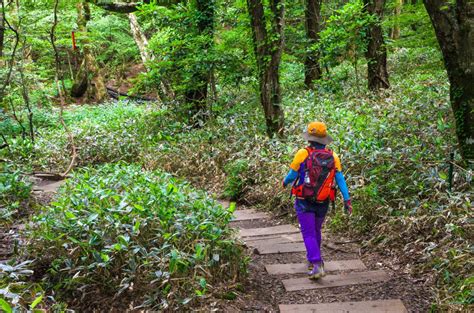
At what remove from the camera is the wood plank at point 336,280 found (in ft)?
14.9

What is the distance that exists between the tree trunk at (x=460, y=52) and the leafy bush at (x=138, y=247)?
10.2 feet

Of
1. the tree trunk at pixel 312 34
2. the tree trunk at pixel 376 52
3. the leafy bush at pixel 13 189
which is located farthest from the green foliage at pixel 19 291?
the tree trunk at pixel 312 34

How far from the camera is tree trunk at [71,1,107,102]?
20.7 m

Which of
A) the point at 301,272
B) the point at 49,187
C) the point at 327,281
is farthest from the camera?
the point at 49,187

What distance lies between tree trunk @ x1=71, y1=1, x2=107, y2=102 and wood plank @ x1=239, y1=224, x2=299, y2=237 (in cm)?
1621

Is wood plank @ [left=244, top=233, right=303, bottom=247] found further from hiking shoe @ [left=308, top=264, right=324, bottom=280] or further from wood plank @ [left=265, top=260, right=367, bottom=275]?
hiking shoe @ [left=308, top=264, right=324, bottom=280]

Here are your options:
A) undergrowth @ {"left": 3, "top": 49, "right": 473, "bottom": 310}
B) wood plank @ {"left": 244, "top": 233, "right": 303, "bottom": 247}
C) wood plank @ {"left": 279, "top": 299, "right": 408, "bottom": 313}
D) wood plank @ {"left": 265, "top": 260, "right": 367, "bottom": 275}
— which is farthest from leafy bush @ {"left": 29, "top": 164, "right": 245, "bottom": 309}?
wood plank @ {"left": 244, "top": 233, "right": 303, "bottom": 247}

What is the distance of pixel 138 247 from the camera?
4.13 meters

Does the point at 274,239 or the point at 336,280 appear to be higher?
the point at 336,280

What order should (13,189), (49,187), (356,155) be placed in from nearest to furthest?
(356,155) < (13,189) < (49,187)

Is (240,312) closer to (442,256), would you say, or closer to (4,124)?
(442,256)

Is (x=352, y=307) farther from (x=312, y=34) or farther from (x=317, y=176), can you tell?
(x=312, y=34)

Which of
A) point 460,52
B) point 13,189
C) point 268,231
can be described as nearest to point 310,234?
point 268,231

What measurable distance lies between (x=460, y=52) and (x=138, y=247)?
419 centimetres
